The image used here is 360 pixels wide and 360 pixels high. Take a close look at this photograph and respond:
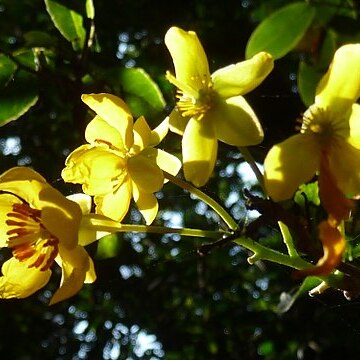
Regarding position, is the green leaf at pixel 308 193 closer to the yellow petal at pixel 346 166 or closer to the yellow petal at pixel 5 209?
the yellow petal at pixel 346 166

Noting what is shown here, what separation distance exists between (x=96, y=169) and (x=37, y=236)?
0.14 m

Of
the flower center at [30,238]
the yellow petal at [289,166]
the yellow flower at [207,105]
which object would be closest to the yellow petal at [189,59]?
the yellow flower at [207,105]

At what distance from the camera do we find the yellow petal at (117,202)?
1158mm

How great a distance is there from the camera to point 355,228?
3.83 ft

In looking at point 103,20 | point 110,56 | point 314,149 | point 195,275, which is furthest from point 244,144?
point 195,275

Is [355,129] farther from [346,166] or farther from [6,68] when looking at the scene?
[6,68]

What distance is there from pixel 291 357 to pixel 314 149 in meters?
1.56

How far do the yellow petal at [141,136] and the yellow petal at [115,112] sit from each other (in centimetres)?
2

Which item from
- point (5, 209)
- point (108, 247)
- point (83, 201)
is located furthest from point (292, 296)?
point (108, 247)

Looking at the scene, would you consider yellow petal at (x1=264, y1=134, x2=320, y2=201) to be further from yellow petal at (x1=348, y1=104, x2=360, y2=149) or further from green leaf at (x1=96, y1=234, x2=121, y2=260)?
green leaf at (x1=96, y1=234, x2=121, y2=260)

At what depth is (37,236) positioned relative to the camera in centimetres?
115

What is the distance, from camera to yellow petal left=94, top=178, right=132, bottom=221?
1.16 metres

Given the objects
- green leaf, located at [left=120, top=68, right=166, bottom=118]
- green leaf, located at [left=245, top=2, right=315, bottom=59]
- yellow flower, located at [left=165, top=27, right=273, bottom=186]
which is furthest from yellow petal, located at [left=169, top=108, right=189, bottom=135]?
green leaf, located at [left=245, top=2, right=315, bottom=59]

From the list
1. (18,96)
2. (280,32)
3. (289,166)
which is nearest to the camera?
(289,166)
